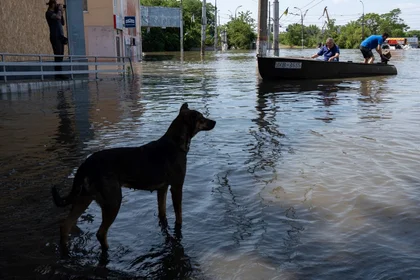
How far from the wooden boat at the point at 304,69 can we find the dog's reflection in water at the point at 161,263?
1685 cm

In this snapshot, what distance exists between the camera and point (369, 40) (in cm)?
2239

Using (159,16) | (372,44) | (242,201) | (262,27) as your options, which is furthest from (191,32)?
(242,201)

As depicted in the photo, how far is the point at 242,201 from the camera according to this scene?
525cm

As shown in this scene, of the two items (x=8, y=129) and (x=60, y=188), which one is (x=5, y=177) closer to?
(x=60, y=188)

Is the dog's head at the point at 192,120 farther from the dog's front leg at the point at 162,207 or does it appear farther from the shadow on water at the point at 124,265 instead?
the shadow on water at the point at 124,265

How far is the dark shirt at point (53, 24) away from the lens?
57.7 feet

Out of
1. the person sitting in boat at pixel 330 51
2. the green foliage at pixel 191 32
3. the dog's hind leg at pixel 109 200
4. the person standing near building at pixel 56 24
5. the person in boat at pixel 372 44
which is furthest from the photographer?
the green foliage at pixel 191 32

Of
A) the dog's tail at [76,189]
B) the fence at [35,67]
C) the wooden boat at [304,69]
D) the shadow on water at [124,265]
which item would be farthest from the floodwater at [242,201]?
the wooden boat at [304,69]

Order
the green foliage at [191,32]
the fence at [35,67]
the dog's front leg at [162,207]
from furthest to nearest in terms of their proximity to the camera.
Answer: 1. the green foliage at [191,32]
2. the fence at [35,67]
3. the dog's front leg at [162,207]

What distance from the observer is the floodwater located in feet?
12.4

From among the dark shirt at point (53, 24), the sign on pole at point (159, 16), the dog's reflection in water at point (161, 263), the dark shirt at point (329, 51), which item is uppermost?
the sign on pole at point (159, 16)

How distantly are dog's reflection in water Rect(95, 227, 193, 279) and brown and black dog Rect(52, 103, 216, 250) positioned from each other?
0.96 ft

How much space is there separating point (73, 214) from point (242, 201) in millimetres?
1985

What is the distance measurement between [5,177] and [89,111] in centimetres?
607
